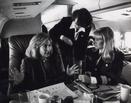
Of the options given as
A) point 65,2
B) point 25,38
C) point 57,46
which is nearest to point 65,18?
point 65,2

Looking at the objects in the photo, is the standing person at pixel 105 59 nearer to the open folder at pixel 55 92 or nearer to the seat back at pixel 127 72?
the seat back at pixel 127 72

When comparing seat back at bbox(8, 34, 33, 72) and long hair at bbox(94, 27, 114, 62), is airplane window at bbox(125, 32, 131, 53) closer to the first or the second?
long hair at bbox(94, 27, 114, 62)

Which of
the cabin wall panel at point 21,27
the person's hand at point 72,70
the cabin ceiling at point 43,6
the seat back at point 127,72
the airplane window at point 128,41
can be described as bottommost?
the seat back at point 127,72

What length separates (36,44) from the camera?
215cm

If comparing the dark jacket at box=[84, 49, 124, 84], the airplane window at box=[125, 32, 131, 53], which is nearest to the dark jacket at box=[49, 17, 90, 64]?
the dark jacket at box=[84, 49, 124, 84]

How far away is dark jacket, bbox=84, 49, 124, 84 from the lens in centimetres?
239

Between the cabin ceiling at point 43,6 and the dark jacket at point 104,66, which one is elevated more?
the cabin ceiling at point 43,6

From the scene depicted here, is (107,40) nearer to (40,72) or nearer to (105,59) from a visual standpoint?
(105,59)

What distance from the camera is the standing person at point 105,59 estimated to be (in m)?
2.35

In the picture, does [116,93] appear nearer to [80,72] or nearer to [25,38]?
[80,72]

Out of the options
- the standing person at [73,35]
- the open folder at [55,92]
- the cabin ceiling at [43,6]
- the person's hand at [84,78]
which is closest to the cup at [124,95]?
the open folder at [55,92]

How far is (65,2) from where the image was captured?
2.22 m

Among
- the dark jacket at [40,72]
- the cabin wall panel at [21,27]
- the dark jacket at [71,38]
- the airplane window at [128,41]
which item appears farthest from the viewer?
the airplane window at [128,41]

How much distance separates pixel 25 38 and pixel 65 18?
1.60 feet
